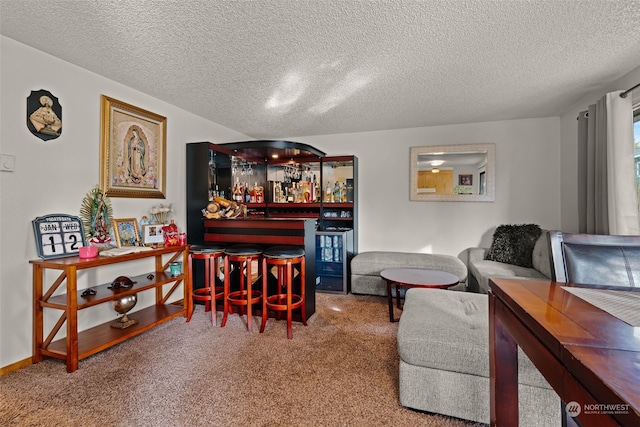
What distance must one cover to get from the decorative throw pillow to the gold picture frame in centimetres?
408

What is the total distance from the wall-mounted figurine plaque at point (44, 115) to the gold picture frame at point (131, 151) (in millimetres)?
342

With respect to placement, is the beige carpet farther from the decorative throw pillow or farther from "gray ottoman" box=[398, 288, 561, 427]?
the decorative throw pillow

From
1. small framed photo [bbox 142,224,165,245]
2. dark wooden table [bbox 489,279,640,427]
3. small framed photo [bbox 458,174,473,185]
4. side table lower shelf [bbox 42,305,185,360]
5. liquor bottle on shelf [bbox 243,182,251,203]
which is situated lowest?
side table lower shelf [bbox 42,305,185,360]

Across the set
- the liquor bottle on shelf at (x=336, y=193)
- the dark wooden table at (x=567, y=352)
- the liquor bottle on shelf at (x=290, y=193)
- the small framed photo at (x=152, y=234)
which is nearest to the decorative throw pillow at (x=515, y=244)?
the liquor bottle on shelf at (x=336, y=193)

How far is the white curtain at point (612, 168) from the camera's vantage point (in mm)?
2465

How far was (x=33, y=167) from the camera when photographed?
2.21 m

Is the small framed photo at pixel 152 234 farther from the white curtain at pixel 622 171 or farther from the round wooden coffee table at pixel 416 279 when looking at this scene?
the white curtain at pixel 622 171

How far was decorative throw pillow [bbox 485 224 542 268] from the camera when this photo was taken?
3.50 meters

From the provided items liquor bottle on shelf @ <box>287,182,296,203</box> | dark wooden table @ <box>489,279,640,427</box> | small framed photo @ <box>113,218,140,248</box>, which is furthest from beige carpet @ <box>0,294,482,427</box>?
liquor bottle on shelf @ <box>287,182,296,203</box>

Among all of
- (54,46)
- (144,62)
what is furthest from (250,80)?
(54,46)

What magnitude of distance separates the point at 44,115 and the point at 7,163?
45 cm

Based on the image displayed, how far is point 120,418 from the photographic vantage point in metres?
1.59

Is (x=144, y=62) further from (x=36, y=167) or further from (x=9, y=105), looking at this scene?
(x=36, y=167)

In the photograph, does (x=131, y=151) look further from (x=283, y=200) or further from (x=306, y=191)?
(x=306, y=191)
